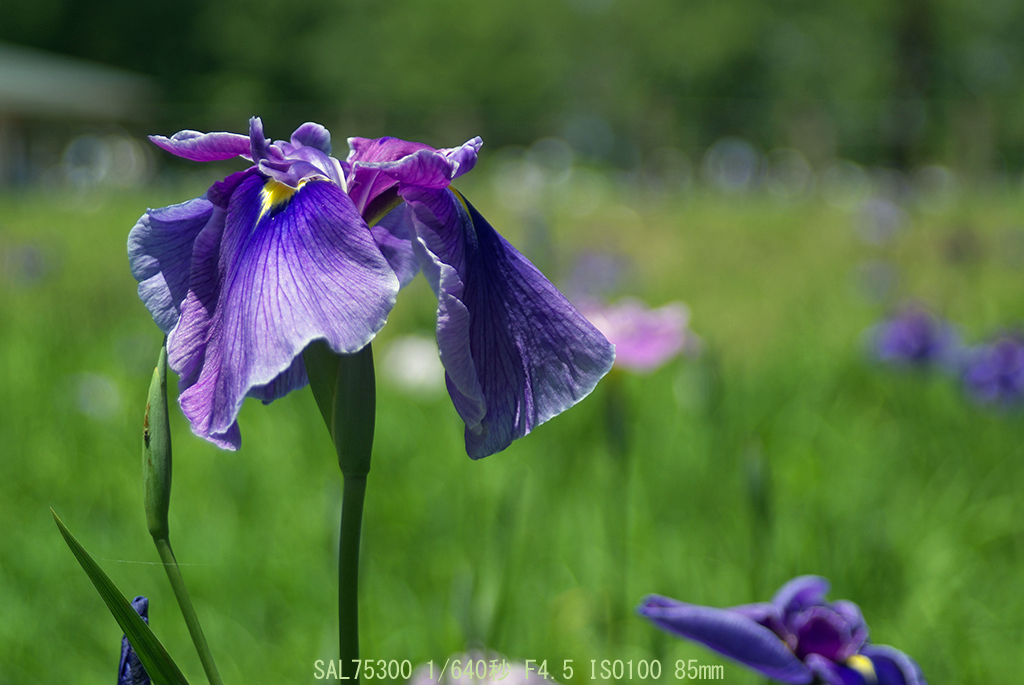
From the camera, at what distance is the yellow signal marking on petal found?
28.3 inches

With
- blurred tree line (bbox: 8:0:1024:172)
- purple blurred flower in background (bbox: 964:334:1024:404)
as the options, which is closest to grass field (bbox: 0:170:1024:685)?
purple blurred flower in background (bbox: 964:334:1024:404)

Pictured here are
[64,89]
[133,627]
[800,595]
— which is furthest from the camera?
[64,89]

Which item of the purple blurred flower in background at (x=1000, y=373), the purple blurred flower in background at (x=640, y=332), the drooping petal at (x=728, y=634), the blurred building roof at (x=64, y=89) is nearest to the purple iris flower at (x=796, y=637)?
the drooping petal at (x=728, y=634)

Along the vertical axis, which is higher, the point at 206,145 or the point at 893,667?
the point at 206,145

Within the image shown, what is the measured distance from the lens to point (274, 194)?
57 cm

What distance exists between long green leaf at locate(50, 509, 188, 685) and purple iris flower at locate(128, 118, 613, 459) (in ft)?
0.32

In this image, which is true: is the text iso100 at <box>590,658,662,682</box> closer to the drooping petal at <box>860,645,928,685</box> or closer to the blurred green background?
the blurred green background

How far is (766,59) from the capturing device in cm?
3628

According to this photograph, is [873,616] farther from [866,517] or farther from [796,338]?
[796,338]

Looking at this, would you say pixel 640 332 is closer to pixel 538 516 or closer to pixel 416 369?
pixel 538 516

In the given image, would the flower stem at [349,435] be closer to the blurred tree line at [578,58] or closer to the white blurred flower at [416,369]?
the white blurred flower at [416,369]

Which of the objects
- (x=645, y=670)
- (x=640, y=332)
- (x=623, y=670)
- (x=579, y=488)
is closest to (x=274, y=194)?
(x=623, y=670)

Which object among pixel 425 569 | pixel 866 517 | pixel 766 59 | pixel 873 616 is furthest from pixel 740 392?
pixel 766 59

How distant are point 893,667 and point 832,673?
9 centimetres
